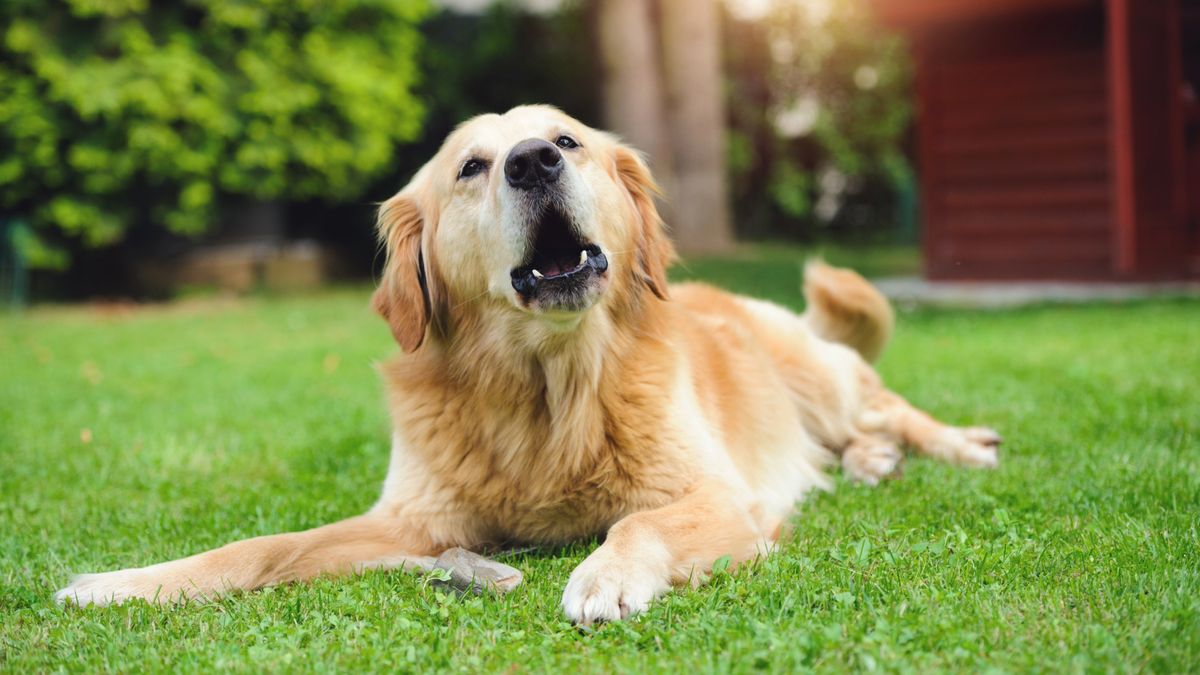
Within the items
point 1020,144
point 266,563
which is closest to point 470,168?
point 266,563

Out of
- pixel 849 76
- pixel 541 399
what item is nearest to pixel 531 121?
pixel 541 399

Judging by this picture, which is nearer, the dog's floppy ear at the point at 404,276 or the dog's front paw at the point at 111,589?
the dog's front paw at the point at 111,589

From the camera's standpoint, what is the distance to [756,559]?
2.74 metres

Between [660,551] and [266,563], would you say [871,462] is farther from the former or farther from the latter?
[266,563]

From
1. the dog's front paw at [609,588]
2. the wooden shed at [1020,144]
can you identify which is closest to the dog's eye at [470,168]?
the dog's front paw at [609,588]

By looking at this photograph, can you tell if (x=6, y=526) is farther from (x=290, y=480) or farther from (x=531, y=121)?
(x=531, y=121)

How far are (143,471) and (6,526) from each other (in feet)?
2.65

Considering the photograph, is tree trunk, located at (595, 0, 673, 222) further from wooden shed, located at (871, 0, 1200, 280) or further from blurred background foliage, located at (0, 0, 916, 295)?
wooden shed, located at (871, 0, 1200, 280)

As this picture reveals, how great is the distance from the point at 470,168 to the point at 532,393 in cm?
72

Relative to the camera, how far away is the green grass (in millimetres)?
2156

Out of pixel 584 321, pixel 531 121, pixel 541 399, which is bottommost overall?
pixel 541 399

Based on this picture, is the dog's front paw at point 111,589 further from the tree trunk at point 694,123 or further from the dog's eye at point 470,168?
the tree trunk at point 694,123

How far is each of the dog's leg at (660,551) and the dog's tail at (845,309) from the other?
2019 millimetres

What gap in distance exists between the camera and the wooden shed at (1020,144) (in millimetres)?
10711
